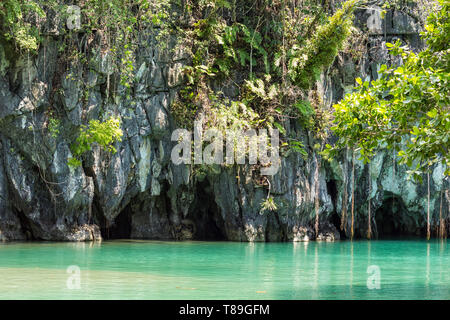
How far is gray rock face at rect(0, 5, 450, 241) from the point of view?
19.2m

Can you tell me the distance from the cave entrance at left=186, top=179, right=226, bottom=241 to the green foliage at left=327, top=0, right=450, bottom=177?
12036mm

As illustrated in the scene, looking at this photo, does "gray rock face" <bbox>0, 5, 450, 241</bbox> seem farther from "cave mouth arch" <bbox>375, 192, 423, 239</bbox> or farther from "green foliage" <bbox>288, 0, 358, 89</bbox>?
"cave mouth arch" <bbox>375, 192, 423, 239</bbox>

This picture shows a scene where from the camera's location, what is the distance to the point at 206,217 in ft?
76.2

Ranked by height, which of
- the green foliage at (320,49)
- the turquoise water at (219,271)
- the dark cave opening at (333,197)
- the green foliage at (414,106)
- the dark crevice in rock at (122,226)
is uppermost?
the green foliage at (320,49)

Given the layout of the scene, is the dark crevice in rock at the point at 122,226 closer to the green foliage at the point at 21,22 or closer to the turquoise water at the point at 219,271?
the turquoise water at the point at 219,271

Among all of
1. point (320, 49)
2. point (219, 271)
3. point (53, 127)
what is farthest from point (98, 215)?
point (219, 271)

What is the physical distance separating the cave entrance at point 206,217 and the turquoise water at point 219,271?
2.52 metres

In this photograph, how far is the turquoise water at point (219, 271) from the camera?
9.51 metres

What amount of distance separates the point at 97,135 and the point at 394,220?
14.8 meters

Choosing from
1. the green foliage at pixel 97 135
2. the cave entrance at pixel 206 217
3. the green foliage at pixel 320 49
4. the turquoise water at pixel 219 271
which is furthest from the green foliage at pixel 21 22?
the green foliage at pixel 320 49

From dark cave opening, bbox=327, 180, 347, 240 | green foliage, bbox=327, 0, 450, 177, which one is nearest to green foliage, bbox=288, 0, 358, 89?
dark cave opening, bbox=327, 180, 347, 240

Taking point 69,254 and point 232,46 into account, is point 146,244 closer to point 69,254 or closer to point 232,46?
point 69,254

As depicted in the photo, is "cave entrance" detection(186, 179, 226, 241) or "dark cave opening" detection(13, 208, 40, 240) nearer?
"dark cave opening" detection(13, 208, 40, 240)
